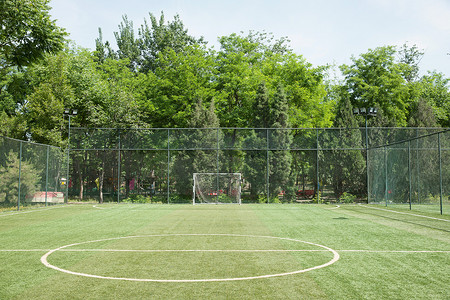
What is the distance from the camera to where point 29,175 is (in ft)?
56.4

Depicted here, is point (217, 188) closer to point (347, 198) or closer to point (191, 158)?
point (191, 158)

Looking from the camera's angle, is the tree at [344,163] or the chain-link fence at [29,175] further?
the tree at [344,163]

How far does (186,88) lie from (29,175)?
17.5 m

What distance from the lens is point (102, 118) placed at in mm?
27469

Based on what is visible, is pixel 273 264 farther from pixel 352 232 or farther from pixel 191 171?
pixel 191 171

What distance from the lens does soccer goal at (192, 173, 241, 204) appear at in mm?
22062

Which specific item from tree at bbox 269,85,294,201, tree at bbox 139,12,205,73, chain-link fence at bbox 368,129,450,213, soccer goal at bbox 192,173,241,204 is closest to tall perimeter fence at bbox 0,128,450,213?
tree at bbox 269,85,294,201

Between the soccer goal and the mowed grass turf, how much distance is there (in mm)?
11007

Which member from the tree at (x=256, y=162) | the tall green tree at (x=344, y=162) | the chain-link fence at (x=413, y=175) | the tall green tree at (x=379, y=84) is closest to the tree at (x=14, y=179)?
the tree at (x=256, y=162)

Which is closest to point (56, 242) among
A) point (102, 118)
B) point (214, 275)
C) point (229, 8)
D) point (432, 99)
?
point (214, 275)

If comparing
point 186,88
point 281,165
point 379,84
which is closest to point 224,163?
point 281,165

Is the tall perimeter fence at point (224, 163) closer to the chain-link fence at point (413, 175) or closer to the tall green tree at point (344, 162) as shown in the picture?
the tall green tree at point (344, 162)

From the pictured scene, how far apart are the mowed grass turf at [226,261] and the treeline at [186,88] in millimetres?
17175

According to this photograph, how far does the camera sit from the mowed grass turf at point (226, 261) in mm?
4473
